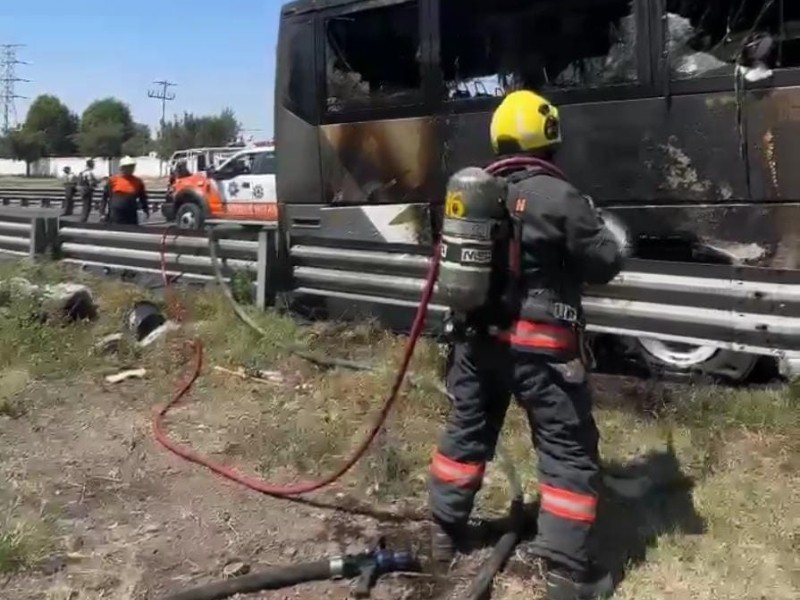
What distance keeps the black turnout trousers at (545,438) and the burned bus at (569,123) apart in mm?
2152

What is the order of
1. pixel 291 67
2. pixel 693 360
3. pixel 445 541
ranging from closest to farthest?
pixel 445 541, pixel 693 360, pixel 291 67

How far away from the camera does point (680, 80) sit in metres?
6.39

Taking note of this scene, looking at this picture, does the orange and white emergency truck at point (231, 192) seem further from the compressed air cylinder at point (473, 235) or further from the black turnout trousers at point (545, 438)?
the compressed air cylinder at point (473, 235)

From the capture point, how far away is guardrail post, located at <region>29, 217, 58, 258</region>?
33.0 feet

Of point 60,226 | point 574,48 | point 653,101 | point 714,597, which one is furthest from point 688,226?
point 60,226

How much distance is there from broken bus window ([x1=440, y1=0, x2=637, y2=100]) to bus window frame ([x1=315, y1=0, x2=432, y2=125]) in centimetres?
16

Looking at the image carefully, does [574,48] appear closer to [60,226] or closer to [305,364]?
[305,364]

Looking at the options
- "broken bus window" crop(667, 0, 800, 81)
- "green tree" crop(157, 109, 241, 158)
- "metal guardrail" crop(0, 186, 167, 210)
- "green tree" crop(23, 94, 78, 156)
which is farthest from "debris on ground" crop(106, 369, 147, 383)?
"green tree" crop(23, 94, 78, 156)

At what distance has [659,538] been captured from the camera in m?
4.13

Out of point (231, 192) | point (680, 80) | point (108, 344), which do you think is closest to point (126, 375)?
point (108, 344)

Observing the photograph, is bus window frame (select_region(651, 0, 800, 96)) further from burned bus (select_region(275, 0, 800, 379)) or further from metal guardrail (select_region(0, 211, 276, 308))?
metal guardrail (select_region(0, 211, 276, 308))

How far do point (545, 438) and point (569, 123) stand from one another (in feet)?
11.9

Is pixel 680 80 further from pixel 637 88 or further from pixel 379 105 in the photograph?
pixel 379 105

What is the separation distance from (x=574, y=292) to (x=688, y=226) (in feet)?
9.46
